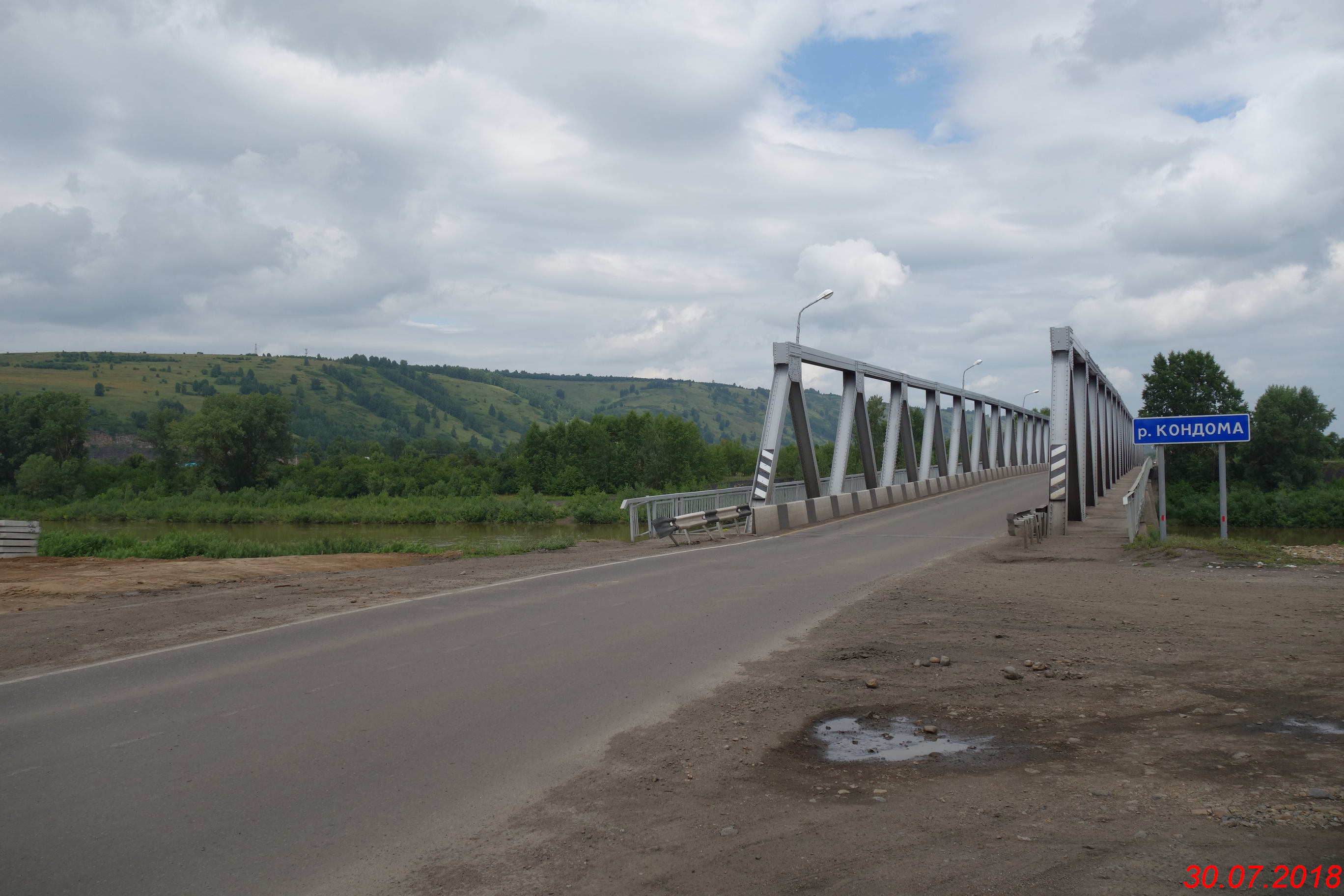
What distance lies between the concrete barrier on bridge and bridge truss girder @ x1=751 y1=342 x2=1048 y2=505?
0.50 meters

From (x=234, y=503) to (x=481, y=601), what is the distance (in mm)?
70219

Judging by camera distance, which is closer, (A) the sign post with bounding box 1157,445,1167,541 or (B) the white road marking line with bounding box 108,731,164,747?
(B) the white road marking line with bounding box 108,731,164,747

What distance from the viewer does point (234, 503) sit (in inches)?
2872

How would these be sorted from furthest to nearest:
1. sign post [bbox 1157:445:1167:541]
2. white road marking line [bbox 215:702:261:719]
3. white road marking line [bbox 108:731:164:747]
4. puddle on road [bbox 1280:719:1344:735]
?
sign post [bbox 1157:445:1167:541] → white road marking line [bbox 215:702:261:719] → white road marking line [bbox 108:731:164:747] → puddle on road [bbox 1280:719:1344:735]

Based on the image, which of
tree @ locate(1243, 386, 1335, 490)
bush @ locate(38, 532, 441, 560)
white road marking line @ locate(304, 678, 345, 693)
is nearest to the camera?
white road marking line @ locate(304, 678, 345, 693)

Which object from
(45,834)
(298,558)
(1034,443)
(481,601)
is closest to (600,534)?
(298,558)

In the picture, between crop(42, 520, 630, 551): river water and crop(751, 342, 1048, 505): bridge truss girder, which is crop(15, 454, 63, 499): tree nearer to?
crop(42, 520, 630, 551): river water

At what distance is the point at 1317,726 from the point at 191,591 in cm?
1383

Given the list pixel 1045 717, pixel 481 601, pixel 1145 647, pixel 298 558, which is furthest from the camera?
pixel 298 558

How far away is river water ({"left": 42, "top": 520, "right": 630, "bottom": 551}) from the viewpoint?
45.9 m

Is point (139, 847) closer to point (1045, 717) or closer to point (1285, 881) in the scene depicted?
point (1285, 881)

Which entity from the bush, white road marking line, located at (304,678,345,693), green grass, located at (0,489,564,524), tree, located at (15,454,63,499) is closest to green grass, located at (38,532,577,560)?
the bush
